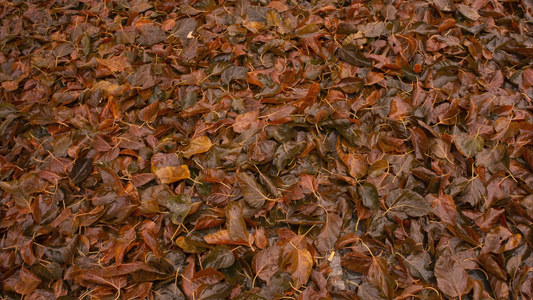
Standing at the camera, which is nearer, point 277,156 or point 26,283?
point 26,283

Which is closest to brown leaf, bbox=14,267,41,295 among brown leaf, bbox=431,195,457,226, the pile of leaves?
the pile of leaves

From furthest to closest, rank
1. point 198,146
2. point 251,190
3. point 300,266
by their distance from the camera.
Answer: point 198,146
point 251,190
point 300,266

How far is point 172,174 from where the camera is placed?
1081mm

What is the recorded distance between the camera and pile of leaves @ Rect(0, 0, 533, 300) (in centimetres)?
94

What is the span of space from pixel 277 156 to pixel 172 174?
0.33 m

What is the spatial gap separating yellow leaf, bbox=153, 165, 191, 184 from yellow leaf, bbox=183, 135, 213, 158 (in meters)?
0.07

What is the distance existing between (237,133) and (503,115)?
36.1 inches

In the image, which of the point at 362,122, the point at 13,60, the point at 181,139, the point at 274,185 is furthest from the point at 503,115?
the point at 13,60

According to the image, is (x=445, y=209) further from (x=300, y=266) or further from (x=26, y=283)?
(x=26, y=283)

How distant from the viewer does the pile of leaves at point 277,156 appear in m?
0.94

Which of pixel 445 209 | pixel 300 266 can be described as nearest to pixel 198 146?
pixel 300 266

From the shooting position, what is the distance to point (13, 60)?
1568 millimetres

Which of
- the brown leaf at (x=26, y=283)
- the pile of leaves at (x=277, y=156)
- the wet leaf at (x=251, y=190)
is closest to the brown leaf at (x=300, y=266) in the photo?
the pile of leaves at (x=277, y=156)

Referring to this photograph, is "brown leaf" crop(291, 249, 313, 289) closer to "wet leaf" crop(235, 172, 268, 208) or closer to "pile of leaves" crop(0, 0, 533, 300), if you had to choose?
"pile of leaves" crop(0, 0, 533, 300)
